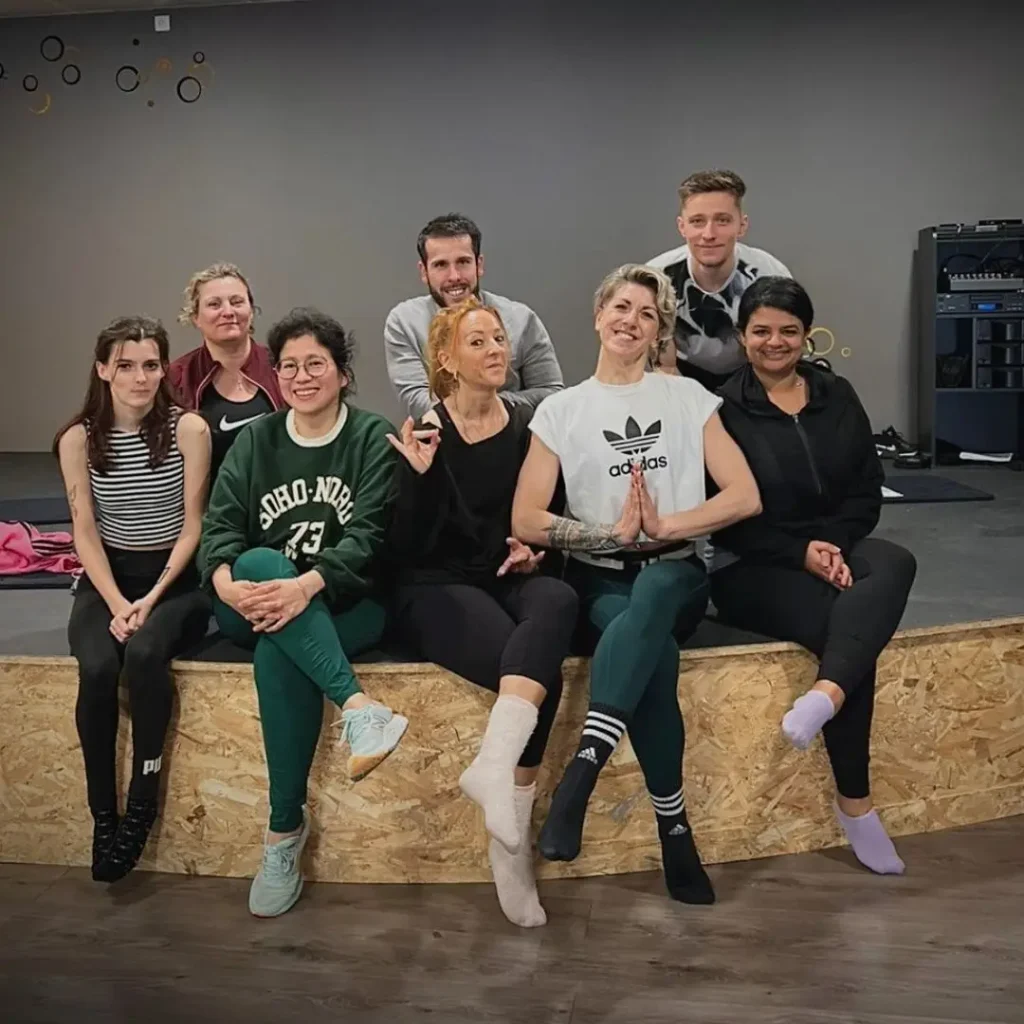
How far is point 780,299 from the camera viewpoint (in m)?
2.39

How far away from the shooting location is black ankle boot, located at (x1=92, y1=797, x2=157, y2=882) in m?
2.17

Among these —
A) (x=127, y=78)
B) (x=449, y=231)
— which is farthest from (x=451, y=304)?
(x=127, y=78)

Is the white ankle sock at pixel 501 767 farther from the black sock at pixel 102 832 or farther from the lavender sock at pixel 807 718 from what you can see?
the black sock at pixel 102 832

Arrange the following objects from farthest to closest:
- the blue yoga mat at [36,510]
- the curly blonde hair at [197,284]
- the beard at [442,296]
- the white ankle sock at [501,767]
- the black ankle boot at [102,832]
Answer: the blue yoga mat at [36,510], the beard at [442,296], the curly blonde hair at [197,284], the black ankle boot at [102,832], the white ankle sock at [501,767]

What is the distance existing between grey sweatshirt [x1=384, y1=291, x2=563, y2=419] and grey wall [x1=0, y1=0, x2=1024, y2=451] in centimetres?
318

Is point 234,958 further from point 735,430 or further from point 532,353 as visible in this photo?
point 532,353

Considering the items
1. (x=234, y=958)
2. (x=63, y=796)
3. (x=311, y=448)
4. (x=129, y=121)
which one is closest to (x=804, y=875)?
(x=234, y=958)

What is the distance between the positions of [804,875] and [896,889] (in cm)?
18

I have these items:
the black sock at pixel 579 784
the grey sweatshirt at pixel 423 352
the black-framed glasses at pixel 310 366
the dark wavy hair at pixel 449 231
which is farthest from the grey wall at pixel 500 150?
the black sock at pixel 579 784

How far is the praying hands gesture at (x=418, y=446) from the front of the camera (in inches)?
88.4

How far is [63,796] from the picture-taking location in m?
2.30

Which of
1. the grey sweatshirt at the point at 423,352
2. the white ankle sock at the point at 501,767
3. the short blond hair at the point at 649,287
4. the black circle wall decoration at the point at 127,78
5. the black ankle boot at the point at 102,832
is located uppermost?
the black circle wall decoration at the point at 127,78

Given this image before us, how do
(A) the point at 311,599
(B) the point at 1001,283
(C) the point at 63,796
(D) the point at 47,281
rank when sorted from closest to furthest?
(A) the point at 311,599, (C) the point at 63,796, (B) the point at 1001,283, (D) the point at 47,281

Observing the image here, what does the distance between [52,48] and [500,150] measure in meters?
2.59
